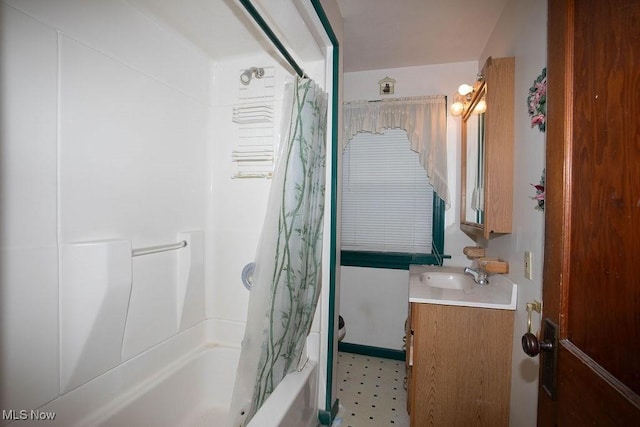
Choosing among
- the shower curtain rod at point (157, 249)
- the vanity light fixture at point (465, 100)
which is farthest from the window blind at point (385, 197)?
the shower curtain rod at point (157, 249)

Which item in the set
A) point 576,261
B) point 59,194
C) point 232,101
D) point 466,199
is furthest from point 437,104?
point 59,194

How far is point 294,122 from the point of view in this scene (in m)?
1.22

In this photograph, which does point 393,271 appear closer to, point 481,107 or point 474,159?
point 474,159

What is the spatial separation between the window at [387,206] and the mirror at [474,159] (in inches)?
13.6

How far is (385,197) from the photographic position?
102 inches

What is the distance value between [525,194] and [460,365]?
0.95 meters

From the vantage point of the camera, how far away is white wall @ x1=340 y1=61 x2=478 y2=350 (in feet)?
7.94

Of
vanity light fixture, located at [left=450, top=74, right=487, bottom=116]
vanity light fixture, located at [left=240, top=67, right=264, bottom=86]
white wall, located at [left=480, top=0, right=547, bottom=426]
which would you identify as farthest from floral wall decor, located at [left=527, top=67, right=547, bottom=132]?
vanity light fixture, located at [left=240, top=67, right=264, bottom=86]

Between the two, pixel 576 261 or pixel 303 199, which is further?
pixel 303 199

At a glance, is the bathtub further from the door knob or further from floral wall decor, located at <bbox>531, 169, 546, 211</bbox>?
floral wall decor, located at <bbox>531, 169, 546, 211</bbox>

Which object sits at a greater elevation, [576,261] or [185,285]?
[576,261]

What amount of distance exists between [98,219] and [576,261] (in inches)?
67.5

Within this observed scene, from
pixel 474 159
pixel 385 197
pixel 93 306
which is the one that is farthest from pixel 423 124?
pixel 93 306

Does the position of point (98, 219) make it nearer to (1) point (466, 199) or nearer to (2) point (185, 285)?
(2) point (185, 285)
